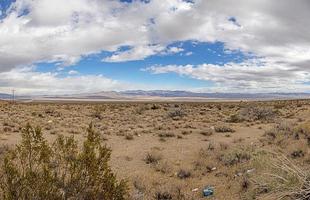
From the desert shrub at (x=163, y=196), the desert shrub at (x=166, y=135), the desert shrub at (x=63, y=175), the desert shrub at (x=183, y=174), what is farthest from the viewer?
the desert shrub at (x=166, y=135)

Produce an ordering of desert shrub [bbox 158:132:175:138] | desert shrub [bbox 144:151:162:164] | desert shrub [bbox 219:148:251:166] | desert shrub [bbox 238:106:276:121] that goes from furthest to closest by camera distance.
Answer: desert shrub [bbox 238:106:276:121] → desert shrub [bbox 158:132:175:138] → desert shrub [bbox 144:151:162:164] → desert shrub [bbox 219:148:251:166]

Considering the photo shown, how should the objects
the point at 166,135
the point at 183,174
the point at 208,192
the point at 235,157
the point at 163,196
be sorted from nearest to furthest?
1. the point at 163,196
2. the point at 208,192
3. the point at 183,174
4. the point at 235,157
5. the point at 166,135

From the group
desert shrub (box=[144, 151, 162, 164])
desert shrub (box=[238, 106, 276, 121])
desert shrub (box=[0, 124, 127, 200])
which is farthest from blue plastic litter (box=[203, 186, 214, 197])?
desert shrub (box=[238, 106, 276, 121])

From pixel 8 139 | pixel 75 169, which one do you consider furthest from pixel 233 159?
pixel 8 139

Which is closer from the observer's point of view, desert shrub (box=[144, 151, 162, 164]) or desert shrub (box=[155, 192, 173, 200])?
desert shrub (box=[155, 192, 173, 200])

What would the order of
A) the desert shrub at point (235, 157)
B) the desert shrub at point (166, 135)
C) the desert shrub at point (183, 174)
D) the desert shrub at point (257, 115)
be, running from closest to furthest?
the desert shrub at point (183, 174)
the desert shrub at point (235, 157)
the desert shrub at point (166, 135)
the desert shrub at point (257, 115)

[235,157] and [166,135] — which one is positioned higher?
[235,157]

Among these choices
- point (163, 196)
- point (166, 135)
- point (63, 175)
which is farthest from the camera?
point (166, 135)

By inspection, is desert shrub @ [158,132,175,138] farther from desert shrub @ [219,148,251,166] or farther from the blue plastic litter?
the blue plastic litter

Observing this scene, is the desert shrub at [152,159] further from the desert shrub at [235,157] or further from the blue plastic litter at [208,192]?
the blue plastic litter at [208,192]

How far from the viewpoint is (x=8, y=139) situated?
72.7 ft

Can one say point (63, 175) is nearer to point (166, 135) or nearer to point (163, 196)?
point (163, 196)

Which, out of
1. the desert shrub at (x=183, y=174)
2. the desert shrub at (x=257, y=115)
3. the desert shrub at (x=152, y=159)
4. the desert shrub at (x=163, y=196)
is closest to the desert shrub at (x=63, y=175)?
the desert shrub at (x=163, y=196)

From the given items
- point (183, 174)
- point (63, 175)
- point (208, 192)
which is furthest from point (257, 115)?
point (63, 175)
